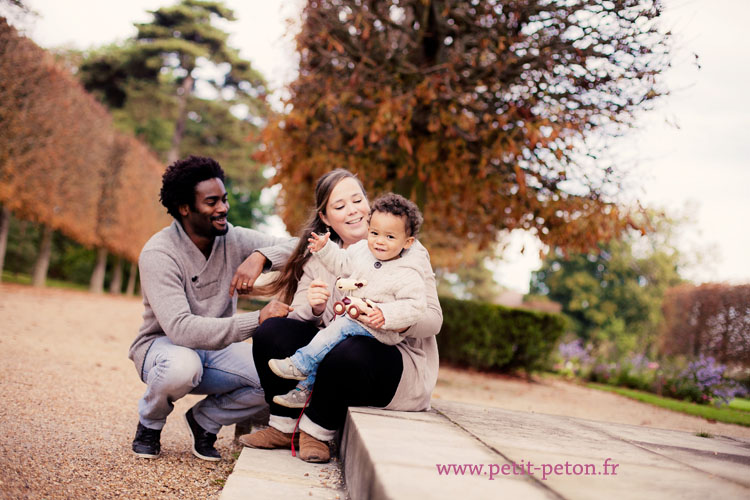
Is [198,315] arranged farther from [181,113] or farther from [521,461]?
[181,113]

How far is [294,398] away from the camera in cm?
274

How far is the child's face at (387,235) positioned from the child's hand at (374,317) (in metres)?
0.35

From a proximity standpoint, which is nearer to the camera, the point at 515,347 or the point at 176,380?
the point at 176,380

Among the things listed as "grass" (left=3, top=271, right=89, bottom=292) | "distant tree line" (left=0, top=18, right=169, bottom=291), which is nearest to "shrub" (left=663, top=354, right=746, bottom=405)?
"distant tree line" (left=0, top=18, right=169, bottom=291)

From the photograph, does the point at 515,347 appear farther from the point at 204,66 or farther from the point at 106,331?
the point at 204,66

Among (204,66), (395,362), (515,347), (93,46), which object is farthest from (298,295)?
(93,46)

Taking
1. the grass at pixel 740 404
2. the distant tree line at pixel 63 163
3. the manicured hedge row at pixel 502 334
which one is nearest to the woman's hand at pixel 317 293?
the grass at pixel 740 404

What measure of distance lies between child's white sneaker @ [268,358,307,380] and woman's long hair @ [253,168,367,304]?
2.45 feet

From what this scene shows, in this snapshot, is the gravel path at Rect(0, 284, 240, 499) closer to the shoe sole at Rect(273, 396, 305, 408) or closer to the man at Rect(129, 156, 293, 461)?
the man at Rect(129, 156, 293, 461)

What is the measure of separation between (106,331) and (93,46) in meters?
23.5

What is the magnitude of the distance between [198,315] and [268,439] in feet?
2.79

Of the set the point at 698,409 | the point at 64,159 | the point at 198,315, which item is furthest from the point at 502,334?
the point at 64,159

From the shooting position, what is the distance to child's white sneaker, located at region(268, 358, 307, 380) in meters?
2.66

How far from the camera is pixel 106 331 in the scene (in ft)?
34.3
